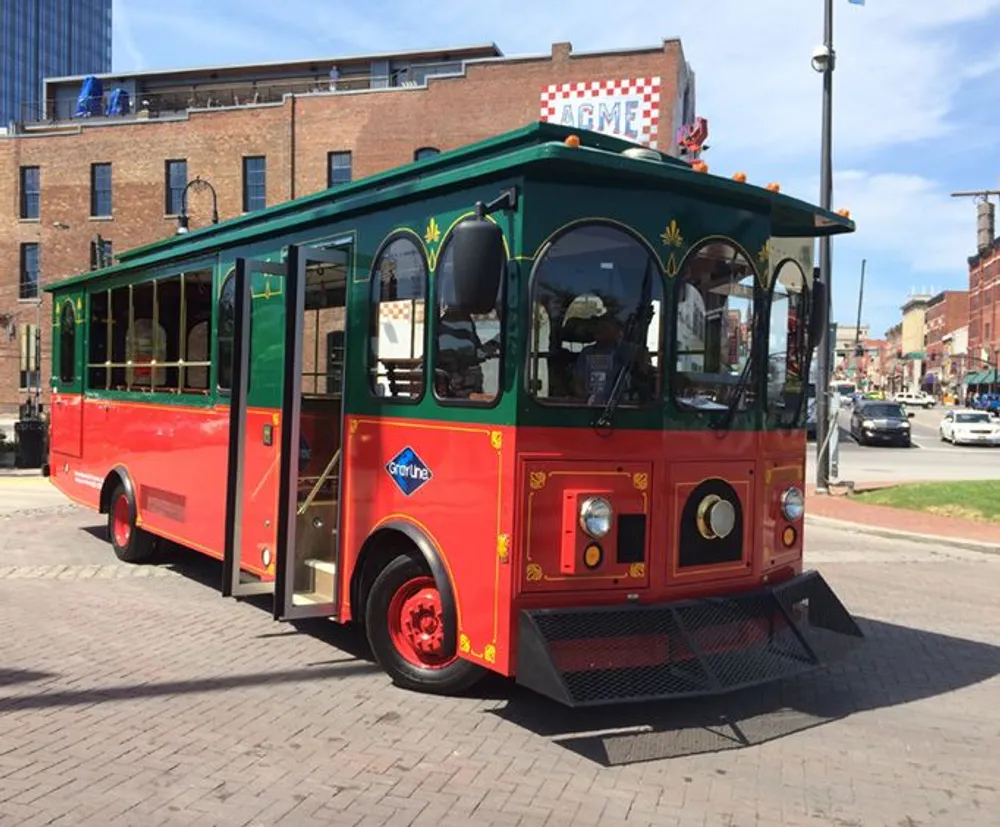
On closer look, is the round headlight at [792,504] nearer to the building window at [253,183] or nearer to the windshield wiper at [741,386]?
the windshield wiper at [741,386]

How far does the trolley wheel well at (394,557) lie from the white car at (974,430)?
32860 mm

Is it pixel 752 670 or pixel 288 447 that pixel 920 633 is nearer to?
pixel 752 670

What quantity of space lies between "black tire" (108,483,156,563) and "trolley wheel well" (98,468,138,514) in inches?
1.1

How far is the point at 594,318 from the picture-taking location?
4.44 m

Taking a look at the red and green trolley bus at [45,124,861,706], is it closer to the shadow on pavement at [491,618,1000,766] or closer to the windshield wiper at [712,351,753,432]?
the windshield wiper at [712,351,753,432]

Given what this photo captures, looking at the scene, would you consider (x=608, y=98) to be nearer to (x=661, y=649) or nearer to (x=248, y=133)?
(x=248, y=133)

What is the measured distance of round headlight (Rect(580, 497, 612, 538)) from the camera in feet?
14.1

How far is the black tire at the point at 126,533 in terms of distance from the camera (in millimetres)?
8547

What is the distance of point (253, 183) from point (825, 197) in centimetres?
3038

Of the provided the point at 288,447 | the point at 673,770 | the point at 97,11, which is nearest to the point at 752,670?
the point at 673,770

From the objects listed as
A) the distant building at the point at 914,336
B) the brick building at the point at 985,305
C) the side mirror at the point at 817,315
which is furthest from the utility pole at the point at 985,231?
the side mirror at the point at 817,315

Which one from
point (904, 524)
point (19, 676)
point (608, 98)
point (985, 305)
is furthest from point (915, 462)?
point (985, 305)

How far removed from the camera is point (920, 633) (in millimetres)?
6812

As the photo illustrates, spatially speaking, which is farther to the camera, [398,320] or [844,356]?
[844,356]
